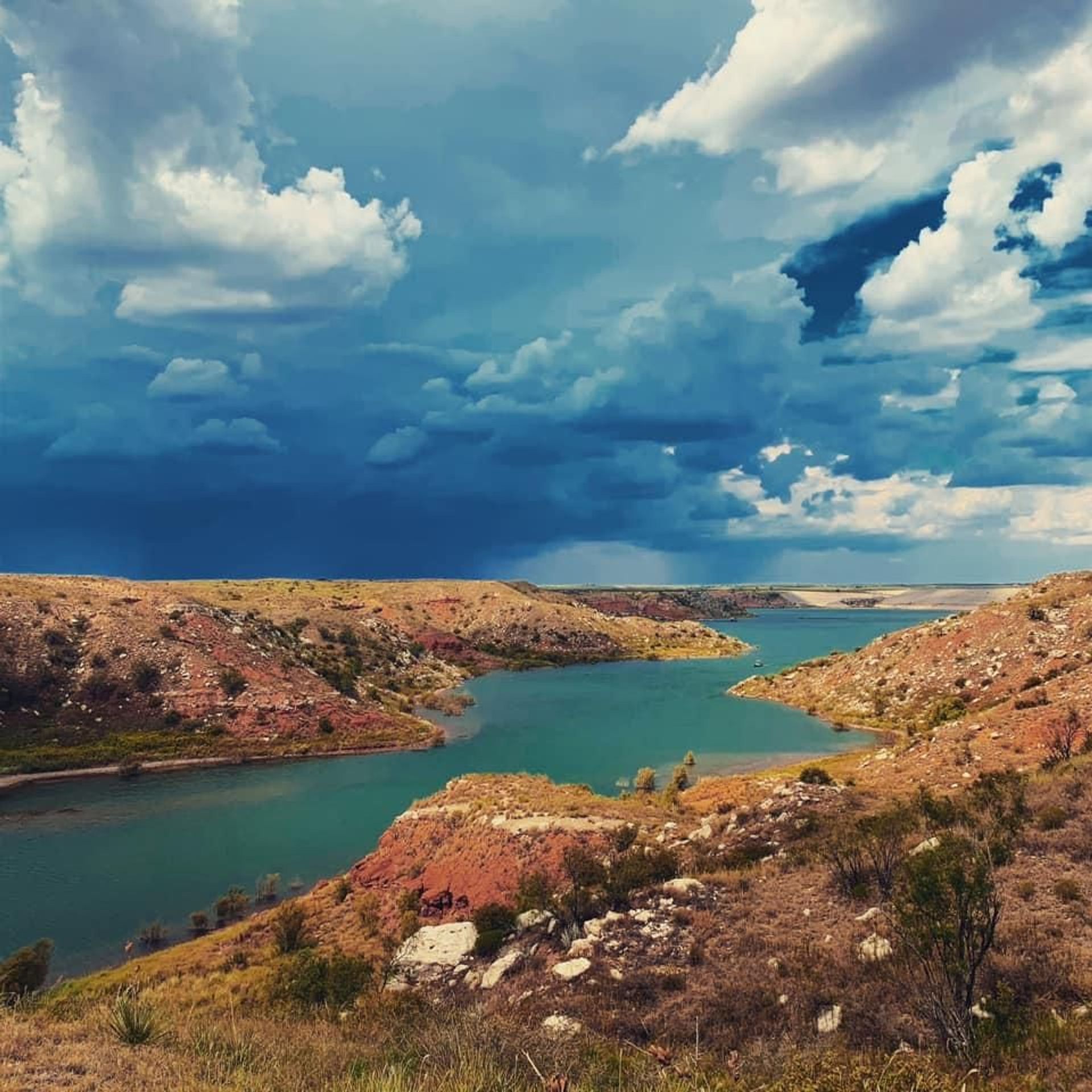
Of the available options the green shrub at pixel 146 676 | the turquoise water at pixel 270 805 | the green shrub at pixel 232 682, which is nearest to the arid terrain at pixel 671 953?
the turquoise water at pixel 270 805

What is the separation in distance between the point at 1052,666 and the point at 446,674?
3500 inches

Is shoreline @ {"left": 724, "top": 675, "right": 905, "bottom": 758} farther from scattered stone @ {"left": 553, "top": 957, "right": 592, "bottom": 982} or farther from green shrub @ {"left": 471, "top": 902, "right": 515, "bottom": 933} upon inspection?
A: scattered stone @ {"left": 553, "top": 957, "right": 592, "bottom": 982}

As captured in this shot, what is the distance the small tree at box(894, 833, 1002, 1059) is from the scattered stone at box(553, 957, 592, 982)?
8372 mm

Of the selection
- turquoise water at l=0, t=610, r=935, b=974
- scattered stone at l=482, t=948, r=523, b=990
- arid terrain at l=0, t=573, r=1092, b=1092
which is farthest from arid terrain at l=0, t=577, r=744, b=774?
scattered stone at l=482, t=948, r=523, b=990

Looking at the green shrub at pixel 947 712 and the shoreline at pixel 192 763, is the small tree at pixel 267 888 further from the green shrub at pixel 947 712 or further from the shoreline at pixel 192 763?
the green shrub at pixel 947 712

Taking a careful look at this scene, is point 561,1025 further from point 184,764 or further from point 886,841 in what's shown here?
point 184,764

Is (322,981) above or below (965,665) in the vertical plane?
below

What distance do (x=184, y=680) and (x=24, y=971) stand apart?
54.8 metres

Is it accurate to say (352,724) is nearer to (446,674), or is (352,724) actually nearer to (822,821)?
(446,674)

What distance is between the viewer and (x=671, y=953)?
61.8 feet

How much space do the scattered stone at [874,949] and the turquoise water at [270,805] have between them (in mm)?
30828

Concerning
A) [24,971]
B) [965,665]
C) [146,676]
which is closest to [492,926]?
[24,971]

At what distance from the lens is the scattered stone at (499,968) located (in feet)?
65.9

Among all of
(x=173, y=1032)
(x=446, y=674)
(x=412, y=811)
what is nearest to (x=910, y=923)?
(x=173, y=1032)
